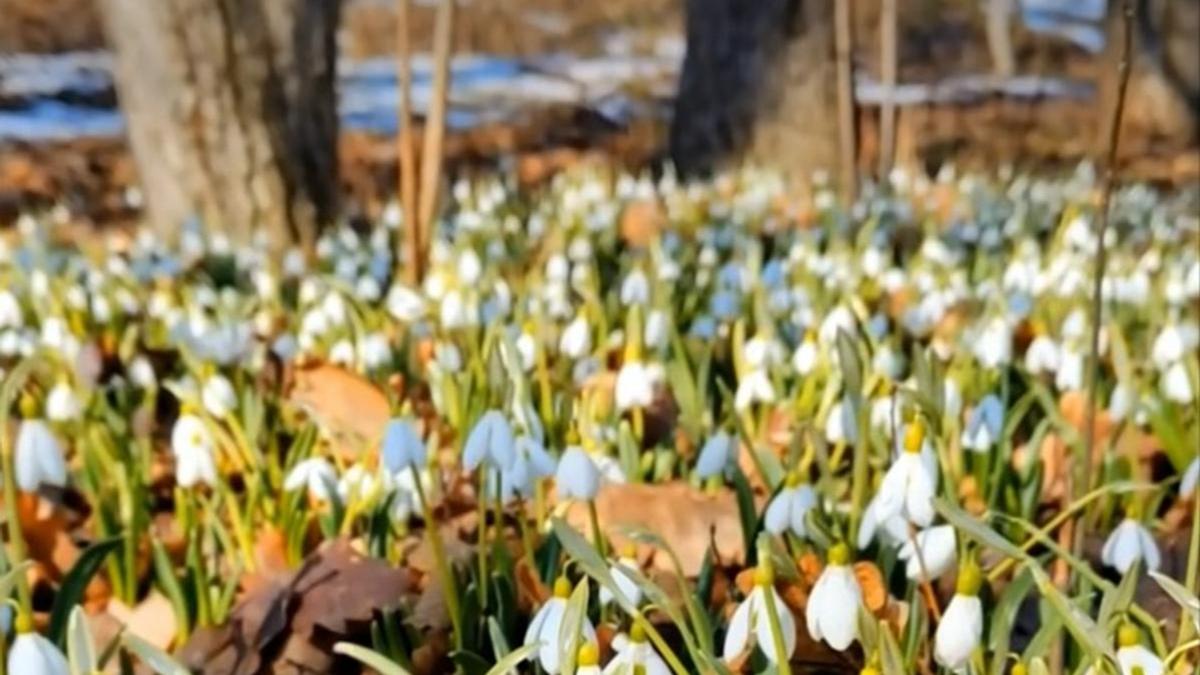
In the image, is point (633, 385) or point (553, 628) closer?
point (553, 628)

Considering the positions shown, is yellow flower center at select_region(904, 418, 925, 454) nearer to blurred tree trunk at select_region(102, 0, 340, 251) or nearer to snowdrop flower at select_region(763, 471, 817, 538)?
snowdrop flower at select_region(763, 471, 817, 538)

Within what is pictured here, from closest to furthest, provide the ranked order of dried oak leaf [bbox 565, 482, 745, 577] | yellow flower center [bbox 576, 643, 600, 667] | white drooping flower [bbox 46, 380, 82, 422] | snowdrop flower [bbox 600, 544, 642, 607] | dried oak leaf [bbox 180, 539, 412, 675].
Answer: yellow flower center [bbox 576, 643, 600, 667] < snowdrop flower [bbox 600, 544, 642, 607] < dried oak leaf [bbox 180, 539, 412, 675] < dried oak leaf [bbox 565, 482, 745, 577] < white drooping flower [bbox 46, 380, 82, 422]

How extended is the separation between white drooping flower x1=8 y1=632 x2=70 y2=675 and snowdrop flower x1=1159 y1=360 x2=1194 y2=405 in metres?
1.32

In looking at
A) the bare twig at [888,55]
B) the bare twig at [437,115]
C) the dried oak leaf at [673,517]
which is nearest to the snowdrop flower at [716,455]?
the dried oak leaf at [673,517]

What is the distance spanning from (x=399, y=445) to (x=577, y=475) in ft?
0.62

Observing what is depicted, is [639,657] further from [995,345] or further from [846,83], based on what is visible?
[846,83]

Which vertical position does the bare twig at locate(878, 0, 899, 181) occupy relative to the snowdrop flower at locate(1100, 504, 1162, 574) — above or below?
below

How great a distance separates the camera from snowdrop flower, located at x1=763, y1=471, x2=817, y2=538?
1291 mm

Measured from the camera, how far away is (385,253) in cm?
327

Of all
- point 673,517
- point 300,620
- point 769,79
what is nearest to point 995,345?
point 673,517

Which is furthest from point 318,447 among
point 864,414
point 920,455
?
point 920,455

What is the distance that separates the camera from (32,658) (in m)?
0.93

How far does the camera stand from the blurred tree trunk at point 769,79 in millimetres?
5270

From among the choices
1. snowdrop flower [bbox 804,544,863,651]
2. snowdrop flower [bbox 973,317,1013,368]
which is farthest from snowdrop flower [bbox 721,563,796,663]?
snowdrop flower [bbox 973,317,1013,368]
